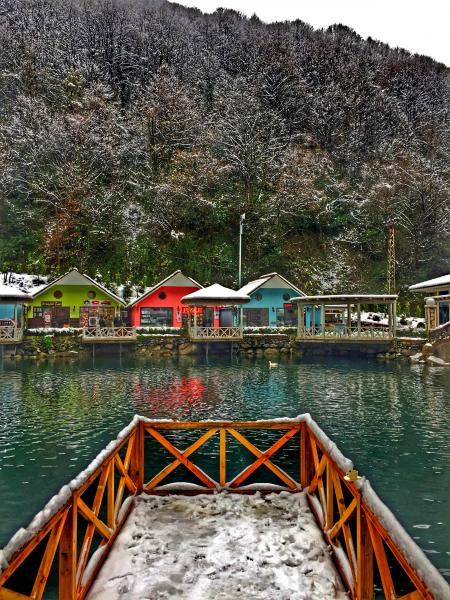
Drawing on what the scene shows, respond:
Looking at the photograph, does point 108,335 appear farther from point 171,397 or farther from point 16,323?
point 171,397

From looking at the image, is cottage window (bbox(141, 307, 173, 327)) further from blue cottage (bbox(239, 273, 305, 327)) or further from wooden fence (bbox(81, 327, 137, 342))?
blue cottage (bbox(239, 273, 305, 327))

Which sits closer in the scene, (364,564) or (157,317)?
(364,564)

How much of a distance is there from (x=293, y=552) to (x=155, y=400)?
14.0 metres

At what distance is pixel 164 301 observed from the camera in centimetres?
4372

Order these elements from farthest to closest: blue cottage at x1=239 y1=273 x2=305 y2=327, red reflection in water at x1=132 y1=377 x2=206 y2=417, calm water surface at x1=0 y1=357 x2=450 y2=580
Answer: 1. blue cottage at x1=239 y1=273 x2=305 y2=327
2. red reflection in water at x1=132 y1=377 x2=206 y2=417
3. calm water surface at x1=0 y1=357 x2=450 y2=580

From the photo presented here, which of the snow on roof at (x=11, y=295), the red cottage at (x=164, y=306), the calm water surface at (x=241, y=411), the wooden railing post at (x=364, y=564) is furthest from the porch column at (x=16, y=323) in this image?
the wooden railing post at (x=364, y=564)

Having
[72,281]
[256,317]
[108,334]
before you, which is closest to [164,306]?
[108,334]

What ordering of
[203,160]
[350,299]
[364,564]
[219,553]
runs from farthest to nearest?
[203,160] → [350,299] → [219,553] → [364,564]

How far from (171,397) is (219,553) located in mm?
14296

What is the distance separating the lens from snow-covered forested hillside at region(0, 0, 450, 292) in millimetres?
52812

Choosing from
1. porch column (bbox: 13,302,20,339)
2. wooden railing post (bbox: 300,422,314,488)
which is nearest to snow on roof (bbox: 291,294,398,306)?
porch column (bbox: 13,302,20,339)

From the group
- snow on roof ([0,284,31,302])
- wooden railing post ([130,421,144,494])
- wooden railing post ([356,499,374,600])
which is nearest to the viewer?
wooden railing post ([356,499,374,600])

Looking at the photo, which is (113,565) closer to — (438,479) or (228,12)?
(438,479)

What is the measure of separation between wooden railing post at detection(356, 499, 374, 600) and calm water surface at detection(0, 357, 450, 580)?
3.13 m
